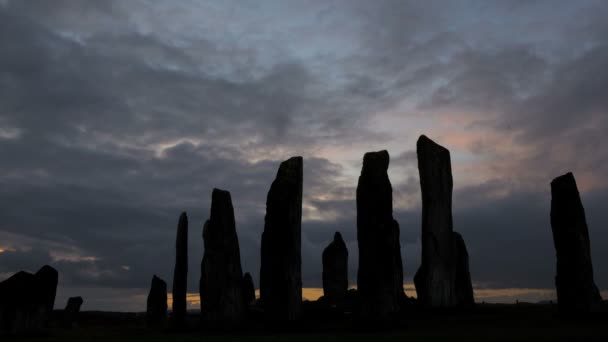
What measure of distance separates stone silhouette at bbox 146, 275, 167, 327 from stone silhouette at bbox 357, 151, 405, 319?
42.6ft

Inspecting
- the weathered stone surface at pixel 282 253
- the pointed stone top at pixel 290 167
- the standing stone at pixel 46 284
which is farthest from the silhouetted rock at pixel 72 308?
the pointed stone top at pixel 290 167

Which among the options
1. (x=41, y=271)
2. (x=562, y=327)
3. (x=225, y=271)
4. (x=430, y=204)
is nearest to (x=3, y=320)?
(x=41, y=271)

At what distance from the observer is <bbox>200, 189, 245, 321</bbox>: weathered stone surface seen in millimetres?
23875

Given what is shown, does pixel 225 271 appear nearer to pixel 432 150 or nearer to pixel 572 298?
pixel 432 150

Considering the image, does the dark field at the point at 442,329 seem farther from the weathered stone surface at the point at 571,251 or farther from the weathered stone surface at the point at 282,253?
the weathered stone surface at the point at 282,253

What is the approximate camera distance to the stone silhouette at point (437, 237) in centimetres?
2533

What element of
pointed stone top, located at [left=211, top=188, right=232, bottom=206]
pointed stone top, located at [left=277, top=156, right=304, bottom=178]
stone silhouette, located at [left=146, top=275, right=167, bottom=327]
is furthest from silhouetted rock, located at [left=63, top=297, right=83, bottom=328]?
pointed stone top, located at [left=277, top=156, right=304, bottom=178]

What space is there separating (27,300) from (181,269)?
6570mm

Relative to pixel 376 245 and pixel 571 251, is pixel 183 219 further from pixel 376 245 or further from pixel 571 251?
pixel 571 251

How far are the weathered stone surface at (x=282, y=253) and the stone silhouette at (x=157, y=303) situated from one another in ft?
31.0

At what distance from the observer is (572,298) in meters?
21.0

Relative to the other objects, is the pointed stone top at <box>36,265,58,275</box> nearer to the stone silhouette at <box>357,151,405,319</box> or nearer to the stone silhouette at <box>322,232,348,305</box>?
the stone silhouette at <box>357,151,405,319</box>

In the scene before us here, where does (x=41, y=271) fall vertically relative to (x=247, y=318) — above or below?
above

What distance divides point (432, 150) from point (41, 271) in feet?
51.3
